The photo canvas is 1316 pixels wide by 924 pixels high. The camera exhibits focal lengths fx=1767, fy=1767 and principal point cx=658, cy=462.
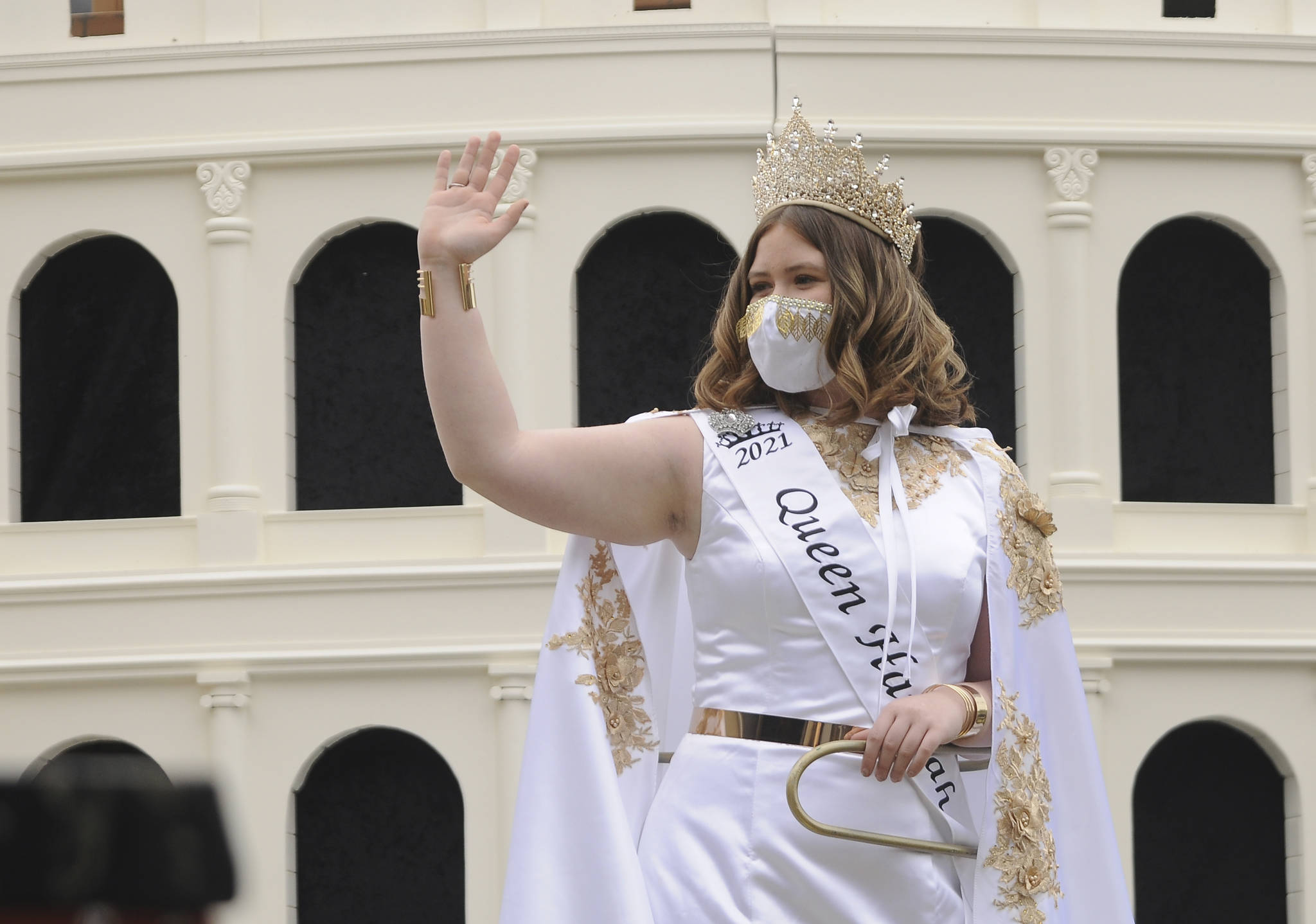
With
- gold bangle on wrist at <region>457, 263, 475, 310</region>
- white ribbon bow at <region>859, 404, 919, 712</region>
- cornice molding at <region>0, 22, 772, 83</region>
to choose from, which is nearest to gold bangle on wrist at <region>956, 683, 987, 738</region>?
white ribbon bow at <region>859, 404, 919, 712</region>

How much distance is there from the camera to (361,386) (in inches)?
574

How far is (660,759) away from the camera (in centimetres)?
302

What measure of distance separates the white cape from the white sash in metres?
0.08

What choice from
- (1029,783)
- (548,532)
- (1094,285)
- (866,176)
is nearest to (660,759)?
(1029,783)

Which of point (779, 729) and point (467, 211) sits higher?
point (467, 211)

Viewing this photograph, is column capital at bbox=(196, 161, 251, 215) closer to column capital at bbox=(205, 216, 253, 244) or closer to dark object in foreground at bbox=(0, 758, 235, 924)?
column capital at bbox=(205, 216, 253, 244)

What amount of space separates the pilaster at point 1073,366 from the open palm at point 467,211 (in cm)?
1156

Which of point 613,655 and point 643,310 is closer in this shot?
point 613,655

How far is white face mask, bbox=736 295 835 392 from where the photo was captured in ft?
9.70

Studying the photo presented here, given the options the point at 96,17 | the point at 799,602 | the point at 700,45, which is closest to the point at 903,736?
the point at 799,602

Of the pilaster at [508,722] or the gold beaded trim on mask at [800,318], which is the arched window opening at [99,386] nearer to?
the pilaster at [508,722]

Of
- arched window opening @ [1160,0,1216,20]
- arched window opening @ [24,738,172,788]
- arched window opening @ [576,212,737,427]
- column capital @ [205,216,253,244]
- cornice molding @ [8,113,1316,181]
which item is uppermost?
arched window opening @ [1160,0,1216,20]

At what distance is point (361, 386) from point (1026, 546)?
39.3 ft

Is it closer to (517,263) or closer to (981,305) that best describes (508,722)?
(517,263)
